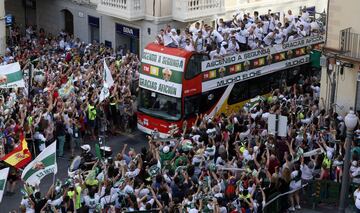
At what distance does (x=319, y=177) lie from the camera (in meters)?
18.3

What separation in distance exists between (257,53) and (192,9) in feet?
19.0

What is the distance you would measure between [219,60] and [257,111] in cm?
241

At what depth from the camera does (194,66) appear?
76.3 ft

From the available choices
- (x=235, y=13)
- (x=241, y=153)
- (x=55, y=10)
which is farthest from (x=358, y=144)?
(x=55, y=10)

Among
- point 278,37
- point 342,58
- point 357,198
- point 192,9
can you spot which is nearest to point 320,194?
point 357,198

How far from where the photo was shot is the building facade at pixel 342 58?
2212 centimetres

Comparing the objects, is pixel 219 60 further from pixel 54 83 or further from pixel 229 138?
pixel 54 83

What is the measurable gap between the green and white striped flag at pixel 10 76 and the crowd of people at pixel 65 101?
67cm

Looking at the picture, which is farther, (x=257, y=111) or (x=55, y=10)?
(x=55, y=10)

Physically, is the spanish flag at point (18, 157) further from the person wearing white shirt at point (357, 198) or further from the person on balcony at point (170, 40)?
the person wearing white shirt at point (357, 198)

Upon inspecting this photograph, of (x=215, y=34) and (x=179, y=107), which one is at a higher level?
(x=215, y=34)

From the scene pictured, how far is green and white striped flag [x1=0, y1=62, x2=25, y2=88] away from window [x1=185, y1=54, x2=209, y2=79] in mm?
5511

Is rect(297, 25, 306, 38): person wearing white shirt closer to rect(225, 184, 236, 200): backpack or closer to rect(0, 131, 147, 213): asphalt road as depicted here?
rect(0, 131, 147, 213): asphalt road

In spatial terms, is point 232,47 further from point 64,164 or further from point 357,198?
point 357,198
